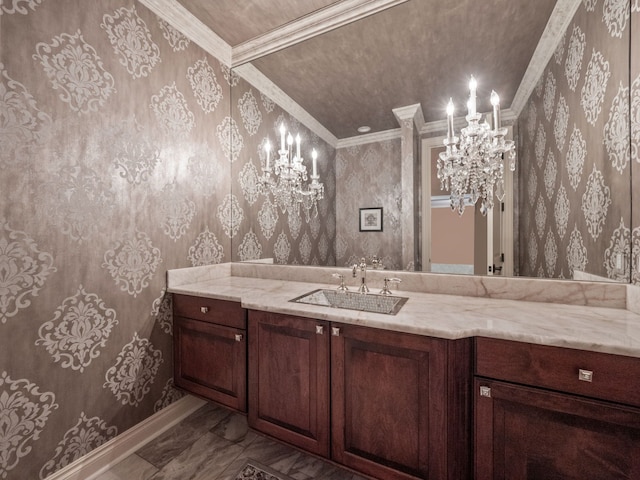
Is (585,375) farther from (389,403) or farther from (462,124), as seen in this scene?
(462,124)

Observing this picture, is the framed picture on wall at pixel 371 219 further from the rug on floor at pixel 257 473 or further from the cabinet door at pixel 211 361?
the rug on floor at pixel 257 473

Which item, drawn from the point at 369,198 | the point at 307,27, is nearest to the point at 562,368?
the point at 369,198

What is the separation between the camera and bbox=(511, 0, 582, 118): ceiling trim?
1.33m

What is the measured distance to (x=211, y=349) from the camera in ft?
5.40

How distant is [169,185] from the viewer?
1.80 meters

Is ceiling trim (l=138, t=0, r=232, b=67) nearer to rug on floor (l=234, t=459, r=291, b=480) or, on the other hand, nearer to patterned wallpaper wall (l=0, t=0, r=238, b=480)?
patterned wallpaper wall (l=0, t=0, r=238, b=480)

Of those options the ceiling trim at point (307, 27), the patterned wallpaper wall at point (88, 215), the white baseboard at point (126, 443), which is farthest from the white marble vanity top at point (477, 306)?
the ceiling trim at point (307, 27)

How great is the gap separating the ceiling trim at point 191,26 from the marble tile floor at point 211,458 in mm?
2588

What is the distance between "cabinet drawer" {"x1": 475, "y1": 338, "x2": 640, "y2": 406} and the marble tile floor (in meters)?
0.95

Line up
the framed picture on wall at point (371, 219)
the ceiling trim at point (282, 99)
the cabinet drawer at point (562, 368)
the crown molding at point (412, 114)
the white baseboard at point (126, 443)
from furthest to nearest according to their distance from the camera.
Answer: the ceiling trim at point (282, 99) → the framed picture on wall at point (371, 219) → the crown molding at point (412, 114) → the white baseboard at point (126, 443) → the cabinet drawer at point (562, 368)

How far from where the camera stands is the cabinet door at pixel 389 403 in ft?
3.42

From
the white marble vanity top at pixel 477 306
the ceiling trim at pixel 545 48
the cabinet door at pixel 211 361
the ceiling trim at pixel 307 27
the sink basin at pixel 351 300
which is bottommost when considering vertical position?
the cabinet door at pixel 211 361

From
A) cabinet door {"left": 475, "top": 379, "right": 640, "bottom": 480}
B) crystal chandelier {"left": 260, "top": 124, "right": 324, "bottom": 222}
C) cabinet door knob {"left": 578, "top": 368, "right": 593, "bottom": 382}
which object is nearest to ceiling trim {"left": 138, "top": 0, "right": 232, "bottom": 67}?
crystal chandelier {"left": 260, "top": 124, "right": 324, "bottom": 222}

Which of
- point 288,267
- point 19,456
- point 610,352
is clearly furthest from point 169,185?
point 610,352
